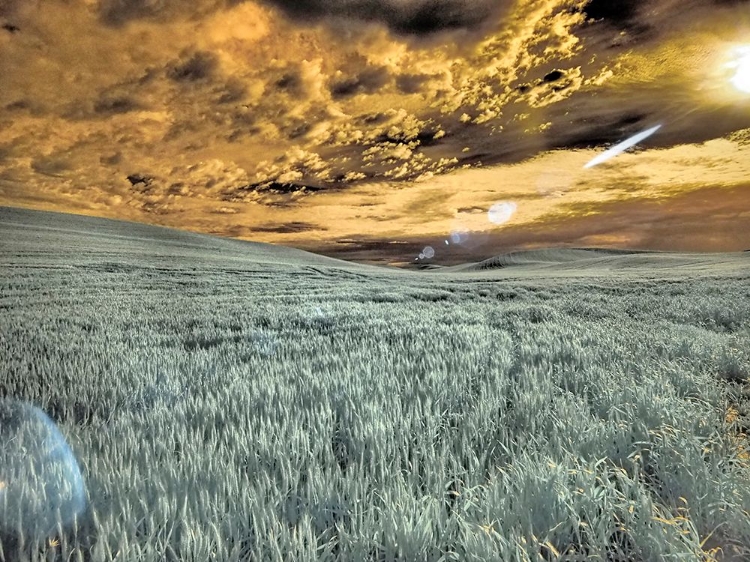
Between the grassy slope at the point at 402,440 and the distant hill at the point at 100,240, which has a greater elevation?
the distant hill at the point at 100,240

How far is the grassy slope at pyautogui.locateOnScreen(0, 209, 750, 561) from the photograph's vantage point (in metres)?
1.99

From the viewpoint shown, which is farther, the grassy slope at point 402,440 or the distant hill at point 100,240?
the distant hill at point 100,240

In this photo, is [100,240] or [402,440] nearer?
[402,440]

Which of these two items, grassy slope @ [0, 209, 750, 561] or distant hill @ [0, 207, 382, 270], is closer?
grassy slope @ [0, 209, 750, 561]

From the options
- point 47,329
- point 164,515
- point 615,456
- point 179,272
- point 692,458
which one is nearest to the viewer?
point 164,515

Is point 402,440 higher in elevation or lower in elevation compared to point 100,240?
lower

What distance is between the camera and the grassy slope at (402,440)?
199 centimetres

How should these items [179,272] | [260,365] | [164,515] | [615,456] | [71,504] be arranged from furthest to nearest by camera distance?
[179,272] → [260,365] → [615,456] → [71,504] → [164,515]

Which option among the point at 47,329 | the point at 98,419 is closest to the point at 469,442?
the point at 98,419

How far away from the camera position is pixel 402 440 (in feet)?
10.2

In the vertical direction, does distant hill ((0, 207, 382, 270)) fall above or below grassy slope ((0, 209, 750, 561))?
above

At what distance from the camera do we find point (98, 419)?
12.9 ft

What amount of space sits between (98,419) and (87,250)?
148 ft

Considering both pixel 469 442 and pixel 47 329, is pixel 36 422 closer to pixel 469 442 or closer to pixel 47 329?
pixel 469 442
